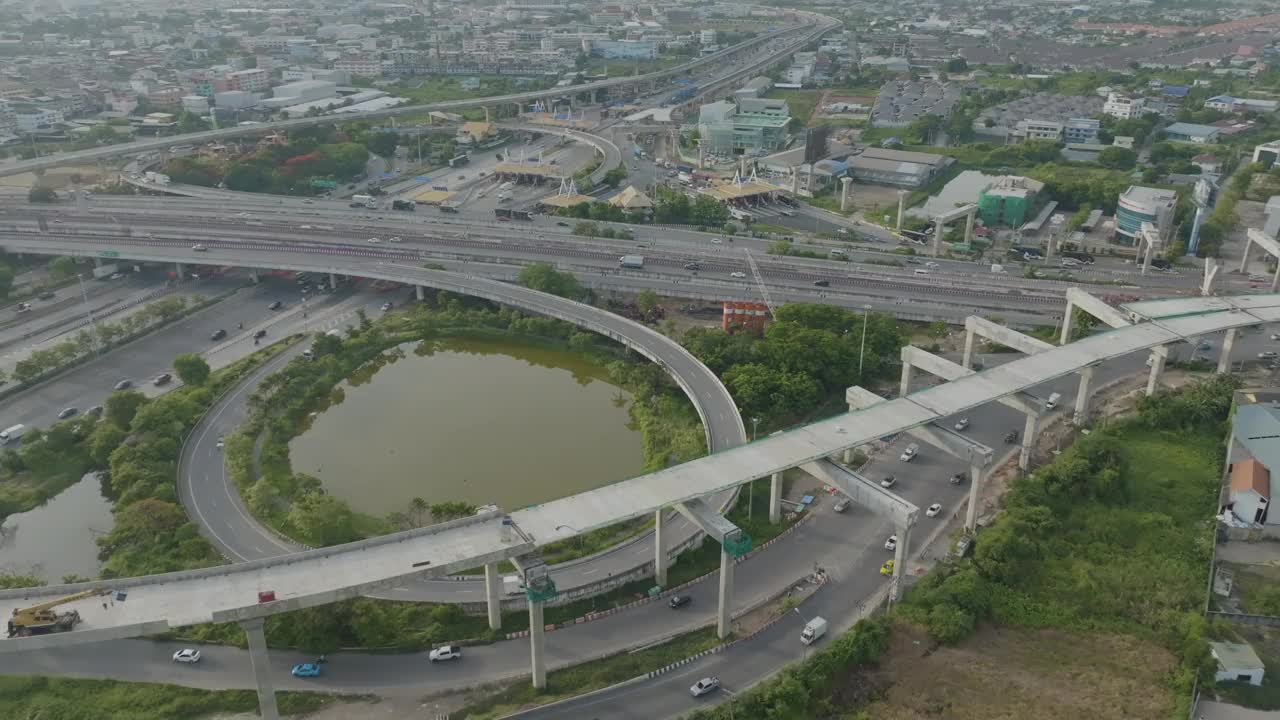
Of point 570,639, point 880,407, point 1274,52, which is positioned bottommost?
point 570,639

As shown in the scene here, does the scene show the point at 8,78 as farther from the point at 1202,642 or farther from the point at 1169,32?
the point at 1169,32

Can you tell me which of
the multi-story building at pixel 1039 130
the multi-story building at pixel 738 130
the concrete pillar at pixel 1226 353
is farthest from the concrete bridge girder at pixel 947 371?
the multi-story building at pixel 1039 130

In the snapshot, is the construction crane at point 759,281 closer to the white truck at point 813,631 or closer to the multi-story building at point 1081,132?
the white truck at point 813,631

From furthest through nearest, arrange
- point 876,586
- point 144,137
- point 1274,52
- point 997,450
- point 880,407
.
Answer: point 1274,52, point 144,137, point 997,450, point 880,407, point 876,586

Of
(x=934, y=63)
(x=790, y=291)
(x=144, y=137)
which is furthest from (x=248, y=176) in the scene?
(x=934, y=63)

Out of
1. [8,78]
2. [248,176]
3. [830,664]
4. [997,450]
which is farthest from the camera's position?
[8,78]

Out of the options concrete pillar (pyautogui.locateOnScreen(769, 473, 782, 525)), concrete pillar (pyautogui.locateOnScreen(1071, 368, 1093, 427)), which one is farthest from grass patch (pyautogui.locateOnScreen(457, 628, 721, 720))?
concrete pillar (pyautogui.locateOnScreen(1071, 368, 1093, 427))

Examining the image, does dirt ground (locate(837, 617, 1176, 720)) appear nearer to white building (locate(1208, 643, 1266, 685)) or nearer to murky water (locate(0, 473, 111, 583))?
white building (locate(1208, 643, 1266, 685))
